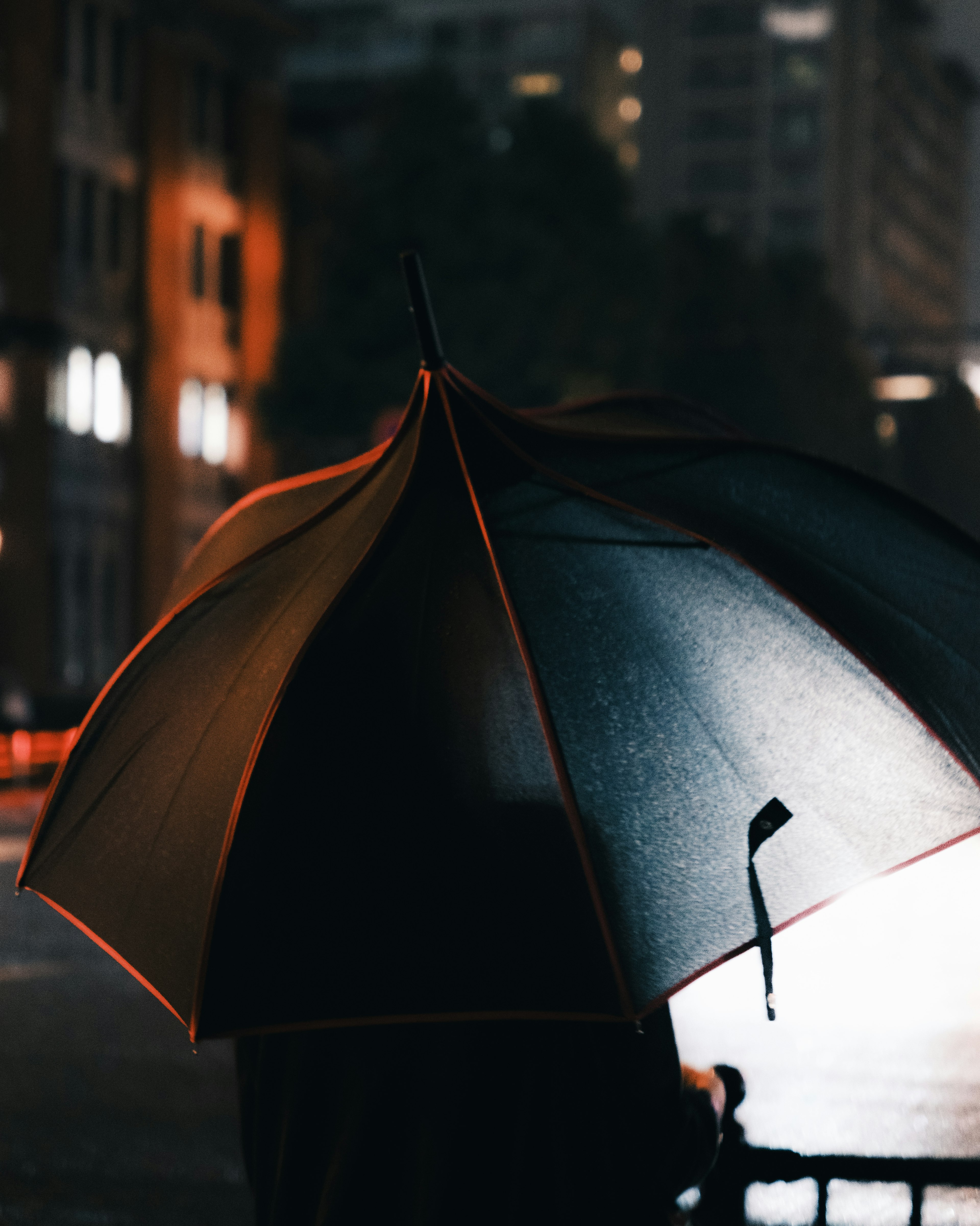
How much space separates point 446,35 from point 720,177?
2434cm

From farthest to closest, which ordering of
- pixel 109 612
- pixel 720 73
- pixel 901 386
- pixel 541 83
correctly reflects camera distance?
pixel 720 73 < pixel 541 83 < pixel 901 386 < pixel 109 612

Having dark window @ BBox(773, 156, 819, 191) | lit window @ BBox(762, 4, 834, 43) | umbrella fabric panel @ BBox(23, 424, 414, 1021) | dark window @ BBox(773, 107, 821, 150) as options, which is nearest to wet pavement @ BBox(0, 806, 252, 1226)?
umbrella fabric panel @ BBox(23, 424, 414, 1021)

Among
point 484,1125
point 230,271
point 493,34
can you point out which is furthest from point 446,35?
point 484,1125

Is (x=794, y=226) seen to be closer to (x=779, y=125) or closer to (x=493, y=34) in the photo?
(x=779, y=125)

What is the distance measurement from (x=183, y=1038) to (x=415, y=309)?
6.95 metres

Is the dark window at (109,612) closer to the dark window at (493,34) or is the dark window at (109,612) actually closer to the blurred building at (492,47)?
the blurred building at (492,47)

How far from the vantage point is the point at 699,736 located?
2.39m

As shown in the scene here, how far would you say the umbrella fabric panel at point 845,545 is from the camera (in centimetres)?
251

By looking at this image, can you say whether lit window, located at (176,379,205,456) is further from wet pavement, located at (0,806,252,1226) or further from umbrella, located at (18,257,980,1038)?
umbrella, located at (18,257,980,1038)

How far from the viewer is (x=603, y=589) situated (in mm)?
2428

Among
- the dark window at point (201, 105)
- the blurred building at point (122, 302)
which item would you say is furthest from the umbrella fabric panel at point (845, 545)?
the dark window at point (201, 105)

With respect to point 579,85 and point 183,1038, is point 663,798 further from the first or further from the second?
point 579,85

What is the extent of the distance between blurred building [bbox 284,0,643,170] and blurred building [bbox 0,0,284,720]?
4701cm

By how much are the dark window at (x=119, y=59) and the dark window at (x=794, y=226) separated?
81.5 meters
